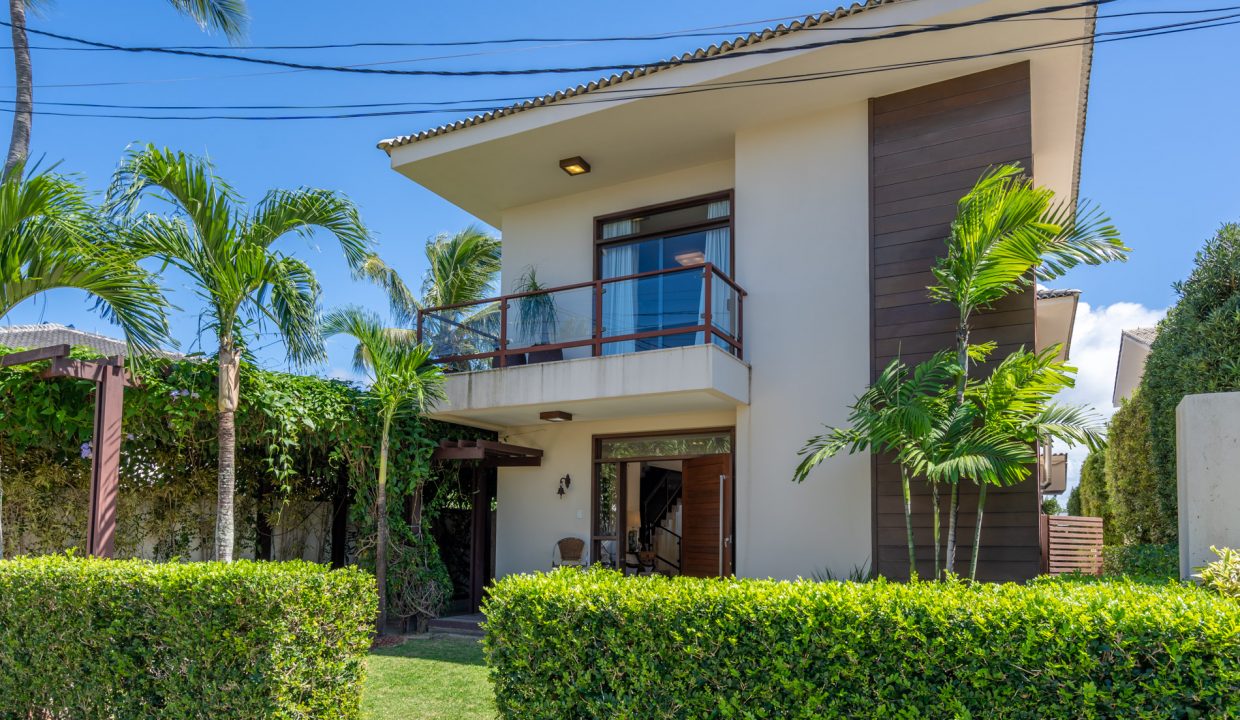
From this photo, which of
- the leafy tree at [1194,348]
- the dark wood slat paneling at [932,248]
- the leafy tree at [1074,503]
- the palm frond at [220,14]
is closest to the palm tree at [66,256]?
the palm frond at [220,14]

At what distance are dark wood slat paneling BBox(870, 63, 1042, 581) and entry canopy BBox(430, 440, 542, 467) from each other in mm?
4497

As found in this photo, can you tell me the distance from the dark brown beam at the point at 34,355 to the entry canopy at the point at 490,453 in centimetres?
425

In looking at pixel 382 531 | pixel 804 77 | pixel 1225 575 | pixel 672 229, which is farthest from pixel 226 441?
pixel 1225 575

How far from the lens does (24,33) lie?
1143cm

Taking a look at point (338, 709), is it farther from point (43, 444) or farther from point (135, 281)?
point (43, 444)

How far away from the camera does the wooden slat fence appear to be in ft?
27.5

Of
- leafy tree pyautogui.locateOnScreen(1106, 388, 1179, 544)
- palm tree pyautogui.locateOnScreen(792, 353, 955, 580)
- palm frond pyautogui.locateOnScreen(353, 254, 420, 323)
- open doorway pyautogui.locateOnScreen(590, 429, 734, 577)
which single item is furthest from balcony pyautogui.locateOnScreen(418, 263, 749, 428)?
palm frond pyautogui.locateOnScreen(353, 254, 420, 323)

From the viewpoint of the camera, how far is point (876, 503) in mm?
8547

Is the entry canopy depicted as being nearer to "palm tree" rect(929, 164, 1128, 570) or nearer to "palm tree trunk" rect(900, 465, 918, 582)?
"palm tree trunk" rect(900, 465, 918, 582)

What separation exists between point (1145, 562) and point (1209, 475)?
228cm

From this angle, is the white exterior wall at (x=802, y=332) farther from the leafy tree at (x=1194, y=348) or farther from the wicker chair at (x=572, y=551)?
the leafy tree at (x=1194, y=348)

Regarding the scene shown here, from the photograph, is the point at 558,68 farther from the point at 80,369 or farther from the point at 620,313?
the point at 80,369

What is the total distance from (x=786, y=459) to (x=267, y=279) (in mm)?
5415

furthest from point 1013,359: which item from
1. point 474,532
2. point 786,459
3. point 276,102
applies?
point 276,102
